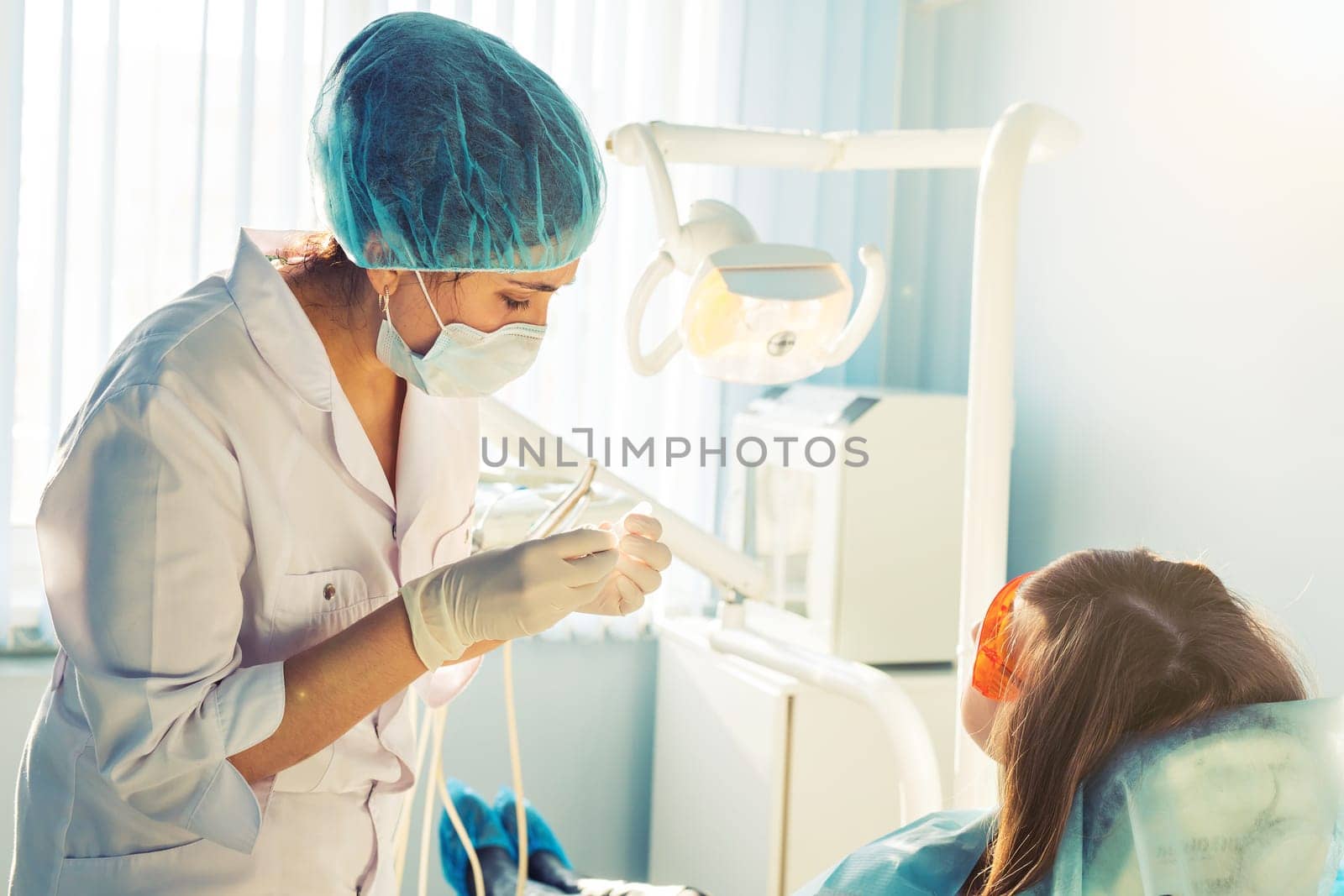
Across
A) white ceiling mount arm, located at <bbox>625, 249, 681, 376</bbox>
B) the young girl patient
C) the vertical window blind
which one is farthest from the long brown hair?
the vertical window blind

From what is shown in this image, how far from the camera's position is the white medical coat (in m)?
0.93

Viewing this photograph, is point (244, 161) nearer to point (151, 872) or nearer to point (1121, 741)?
point (151, 872)

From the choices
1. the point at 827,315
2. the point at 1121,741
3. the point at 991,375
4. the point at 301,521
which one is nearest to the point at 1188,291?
the point at 991,375

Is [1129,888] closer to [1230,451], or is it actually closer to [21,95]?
[1230,451]

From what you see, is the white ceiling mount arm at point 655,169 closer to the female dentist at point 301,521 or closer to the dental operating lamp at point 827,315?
the dental operating lamp at point 827,315

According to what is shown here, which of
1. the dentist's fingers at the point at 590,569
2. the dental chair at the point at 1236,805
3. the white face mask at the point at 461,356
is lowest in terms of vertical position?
the dental chair at the point at 1236,805

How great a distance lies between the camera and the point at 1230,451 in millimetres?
1793

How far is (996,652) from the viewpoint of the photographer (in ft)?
3.70

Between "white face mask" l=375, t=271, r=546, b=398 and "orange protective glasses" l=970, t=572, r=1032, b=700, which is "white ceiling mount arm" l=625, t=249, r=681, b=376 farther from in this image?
"orange protective glasses" l=970, t=572, r=1032, b=700

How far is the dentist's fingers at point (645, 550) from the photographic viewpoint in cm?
118

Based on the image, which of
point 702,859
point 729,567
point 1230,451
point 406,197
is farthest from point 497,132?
point 702,859

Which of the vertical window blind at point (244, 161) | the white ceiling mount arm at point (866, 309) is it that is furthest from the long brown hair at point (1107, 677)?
the vertical window blind at point (244, 161)

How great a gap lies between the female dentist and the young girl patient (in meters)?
0.41

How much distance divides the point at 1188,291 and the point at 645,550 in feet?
3.80
